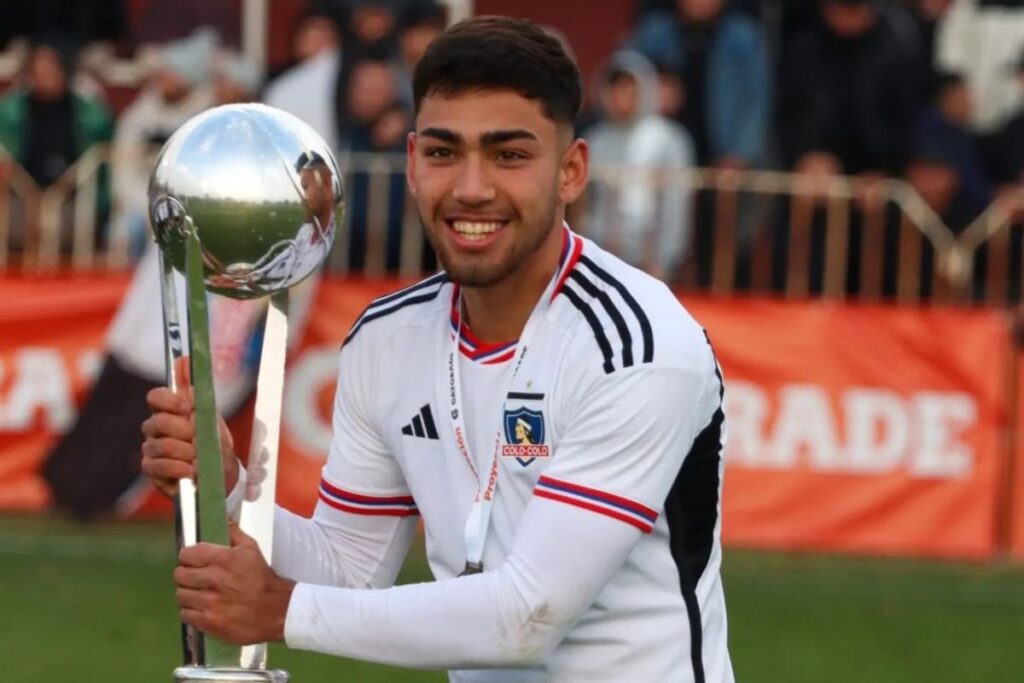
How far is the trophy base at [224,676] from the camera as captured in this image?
386 cm

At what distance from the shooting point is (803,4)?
15352mm

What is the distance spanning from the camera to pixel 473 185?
14.9 feet

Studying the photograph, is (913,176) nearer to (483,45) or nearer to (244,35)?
(244,35)

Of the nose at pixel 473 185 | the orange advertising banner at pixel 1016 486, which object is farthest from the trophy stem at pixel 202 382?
the orange advertising banner at pixel 1016 486

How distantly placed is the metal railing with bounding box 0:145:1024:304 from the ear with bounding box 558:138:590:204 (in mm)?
9202

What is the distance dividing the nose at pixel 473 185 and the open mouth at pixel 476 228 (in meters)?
0.06

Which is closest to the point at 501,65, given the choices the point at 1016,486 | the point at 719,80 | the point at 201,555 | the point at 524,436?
the point at 524,436

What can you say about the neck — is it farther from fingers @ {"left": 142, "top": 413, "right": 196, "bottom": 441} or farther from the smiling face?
fingers @ {"left": 142, "top": 413, "right": 196, "bottom": 441}

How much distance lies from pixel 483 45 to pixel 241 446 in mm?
9486

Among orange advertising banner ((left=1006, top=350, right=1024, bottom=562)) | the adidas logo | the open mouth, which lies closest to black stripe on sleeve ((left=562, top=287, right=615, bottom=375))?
the open mouth

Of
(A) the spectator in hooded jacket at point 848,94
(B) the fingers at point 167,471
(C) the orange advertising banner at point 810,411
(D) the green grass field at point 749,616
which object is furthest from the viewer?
(A) the spectator in hooded jacket at point 848,94

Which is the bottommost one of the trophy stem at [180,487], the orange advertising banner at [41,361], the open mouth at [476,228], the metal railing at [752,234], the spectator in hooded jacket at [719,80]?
the orange advertising banner at [41,361]

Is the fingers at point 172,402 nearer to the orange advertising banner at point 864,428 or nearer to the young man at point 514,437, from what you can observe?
the young man at point 514,437

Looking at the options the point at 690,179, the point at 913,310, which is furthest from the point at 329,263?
the point at 913,310
